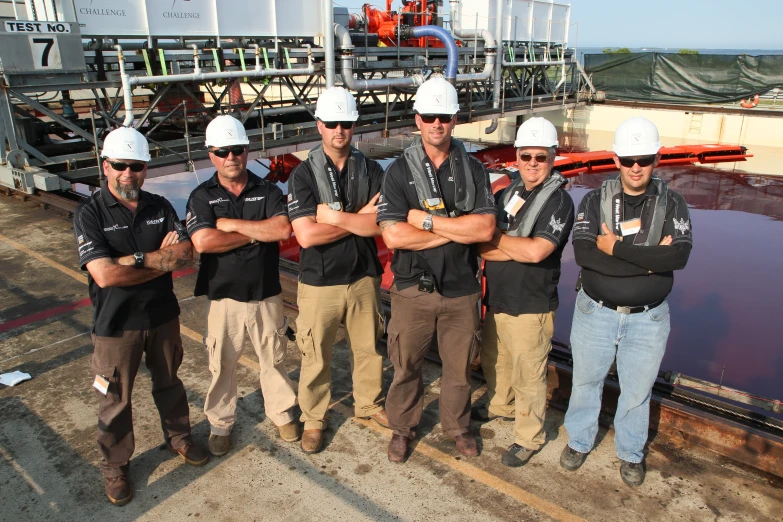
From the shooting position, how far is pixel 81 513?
3.26 meters

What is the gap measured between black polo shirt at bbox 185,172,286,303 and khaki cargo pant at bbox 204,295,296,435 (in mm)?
83

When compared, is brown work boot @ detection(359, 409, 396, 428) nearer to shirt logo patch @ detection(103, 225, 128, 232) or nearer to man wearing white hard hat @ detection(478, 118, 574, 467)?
man wearing white hard hat @ detection(478, 118, 574, 467)

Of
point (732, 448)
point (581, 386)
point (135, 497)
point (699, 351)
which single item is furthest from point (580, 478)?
point (699, 351)

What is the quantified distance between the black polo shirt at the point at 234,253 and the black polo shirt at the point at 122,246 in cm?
22

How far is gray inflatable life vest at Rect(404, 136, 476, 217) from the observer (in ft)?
11.2

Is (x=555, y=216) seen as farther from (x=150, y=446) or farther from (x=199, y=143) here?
(x=199, y=143)

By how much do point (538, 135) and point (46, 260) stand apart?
20.5 feet

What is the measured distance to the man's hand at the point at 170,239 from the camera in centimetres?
337

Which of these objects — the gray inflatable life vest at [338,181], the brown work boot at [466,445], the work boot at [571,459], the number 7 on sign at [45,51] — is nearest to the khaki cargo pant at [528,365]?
the work boot at [571,459]

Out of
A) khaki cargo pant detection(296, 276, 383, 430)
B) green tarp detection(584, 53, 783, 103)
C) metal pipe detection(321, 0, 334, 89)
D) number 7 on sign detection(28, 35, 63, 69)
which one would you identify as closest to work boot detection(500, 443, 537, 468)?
khaki cargo pant detection(296, 276, 383, 430)

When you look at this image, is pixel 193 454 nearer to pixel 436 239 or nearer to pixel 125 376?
pixel 125 376

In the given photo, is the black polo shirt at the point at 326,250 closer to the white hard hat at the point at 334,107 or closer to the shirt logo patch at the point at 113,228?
the white hard hat at the point at 334,107

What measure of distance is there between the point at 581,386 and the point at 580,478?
530 mm

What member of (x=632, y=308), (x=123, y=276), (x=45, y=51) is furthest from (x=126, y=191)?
(x=45, y=51)
